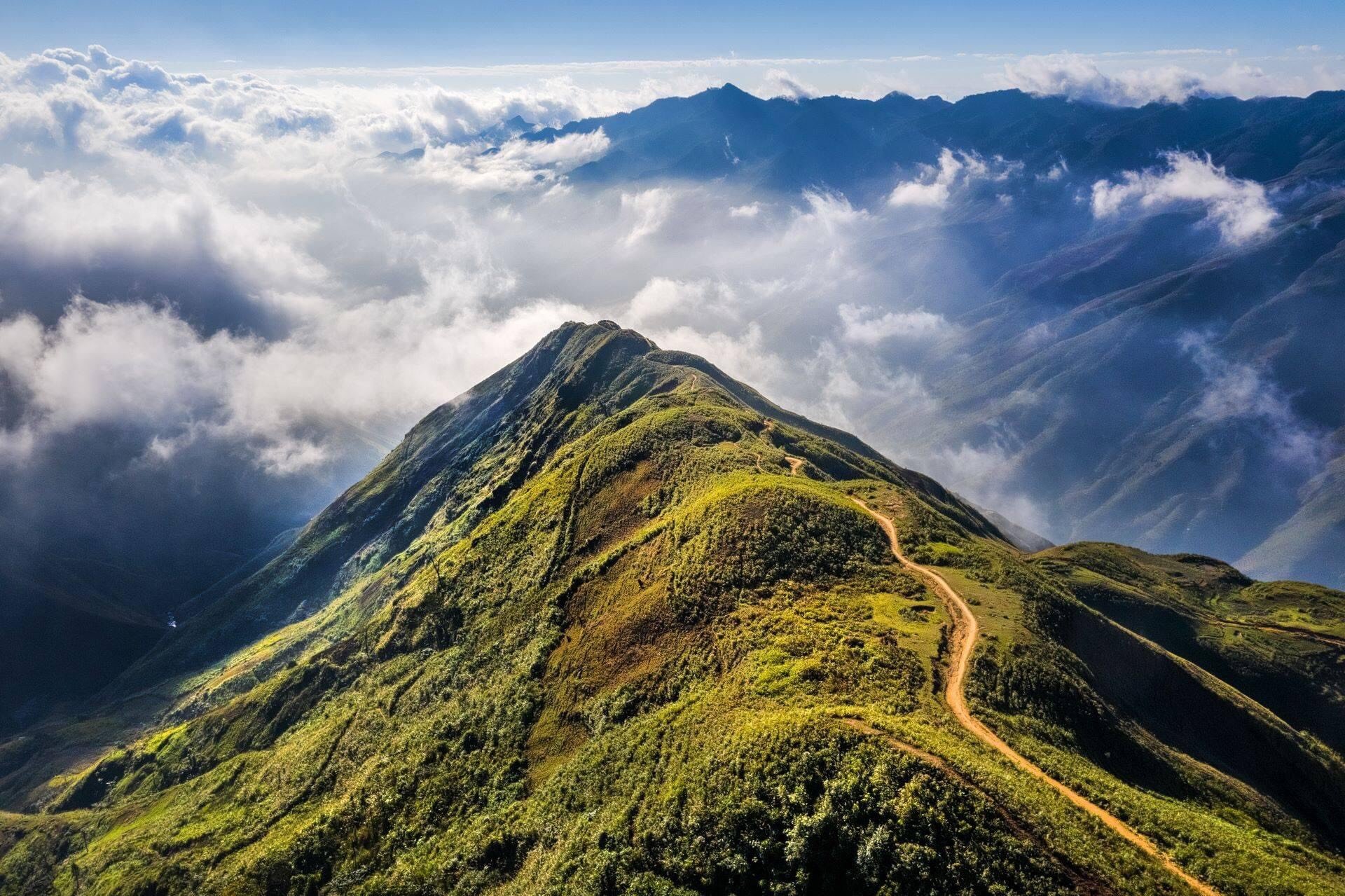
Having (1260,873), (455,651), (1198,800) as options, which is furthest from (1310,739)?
(455,651)

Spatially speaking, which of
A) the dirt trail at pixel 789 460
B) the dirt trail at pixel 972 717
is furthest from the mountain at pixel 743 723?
the dirt trail at pixel 789 460

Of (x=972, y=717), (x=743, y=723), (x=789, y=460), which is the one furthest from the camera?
(x=789, y=460)

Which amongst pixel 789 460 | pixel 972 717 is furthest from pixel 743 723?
pixel 789 460

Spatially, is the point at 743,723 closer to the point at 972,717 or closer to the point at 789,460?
the point at 972,717

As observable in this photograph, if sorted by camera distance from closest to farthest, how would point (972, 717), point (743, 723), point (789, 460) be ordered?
point (972, 717) < point (743, 723) < point (789, 460)

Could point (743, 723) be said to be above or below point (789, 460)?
below

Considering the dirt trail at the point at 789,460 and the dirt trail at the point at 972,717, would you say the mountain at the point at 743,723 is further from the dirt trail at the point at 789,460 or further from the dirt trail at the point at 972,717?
the dirt trail at the point at 789,460
